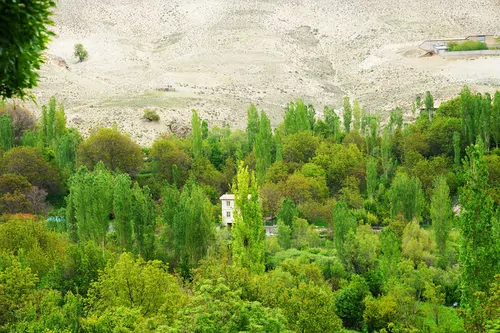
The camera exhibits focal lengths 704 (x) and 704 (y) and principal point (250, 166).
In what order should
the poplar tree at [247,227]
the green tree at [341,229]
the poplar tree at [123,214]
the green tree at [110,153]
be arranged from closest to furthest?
1. the poplar tree at [247,227]
2. the poplar tree at [123,214]
3. the green tree at [341,229]
4. the green tree at [110,153]

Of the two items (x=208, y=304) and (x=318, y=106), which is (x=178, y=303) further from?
(x=318, y=106)

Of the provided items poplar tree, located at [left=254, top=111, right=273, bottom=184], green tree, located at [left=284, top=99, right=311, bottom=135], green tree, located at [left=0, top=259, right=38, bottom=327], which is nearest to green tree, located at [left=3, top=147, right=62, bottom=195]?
poplar tree, located at [left=254, top=111, right=273, bottom=184]

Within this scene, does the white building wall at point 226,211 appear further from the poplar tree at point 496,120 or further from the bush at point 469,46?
the bush at point 469,46

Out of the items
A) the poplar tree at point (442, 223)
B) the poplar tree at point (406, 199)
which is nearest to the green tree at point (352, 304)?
the poplar tree at point (442, 223)

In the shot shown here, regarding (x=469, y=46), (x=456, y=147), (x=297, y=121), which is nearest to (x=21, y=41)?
(x=456, y=147)

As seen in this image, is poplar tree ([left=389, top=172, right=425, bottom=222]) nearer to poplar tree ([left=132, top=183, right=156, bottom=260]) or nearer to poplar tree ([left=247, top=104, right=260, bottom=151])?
poplar tree ([left=132, top=183, right=156, bottom=260])

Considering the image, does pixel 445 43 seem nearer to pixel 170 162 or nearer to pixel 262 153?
pixel 262 153

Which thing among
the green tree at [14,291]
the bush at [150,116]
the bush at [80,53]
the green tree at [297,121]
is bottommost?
the green tree at [14,291]
